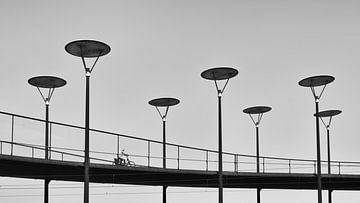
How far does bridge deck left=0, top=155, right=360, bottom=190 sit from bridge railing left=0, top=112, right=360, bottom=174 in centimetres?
88

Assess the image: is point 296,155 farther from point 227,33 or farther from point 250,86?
point 227,33

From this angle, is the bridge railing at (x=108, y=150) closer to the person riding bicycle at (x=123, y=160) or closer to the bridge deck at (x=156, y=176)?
the person riding bicycle at (x=123, y=160)

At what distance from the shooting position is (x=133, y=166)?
44.1 metres

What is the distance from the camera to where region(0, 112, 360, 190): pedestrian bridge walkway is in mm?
40125

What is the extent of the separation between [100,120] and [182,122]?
7886 millimetres

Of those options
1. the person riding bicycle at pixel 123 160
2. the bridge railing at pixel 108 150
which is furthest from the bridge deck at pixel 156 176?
the bridge railing at pixel 108 150

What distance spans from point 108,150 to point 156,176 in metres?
4.22

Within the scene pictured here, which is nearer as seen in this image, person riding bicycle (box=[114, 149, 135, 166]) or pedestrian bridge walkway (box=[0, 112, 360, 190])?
pedestrian bridge walkway (box=[0, 112, 360, 190])

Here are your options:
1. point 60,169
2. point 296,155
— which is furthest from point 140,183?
point 296,155

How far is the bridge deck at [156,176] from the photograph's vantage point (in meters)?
39.8

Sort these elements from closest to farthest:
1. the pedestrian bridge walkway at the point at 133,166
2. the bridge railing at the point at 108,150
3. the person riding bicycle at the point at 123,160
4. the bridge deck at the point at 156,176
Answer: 1. the bridge deck at the point at 156,176
2. the pedestrian bridge walkway at the point at 133,166
3. the bridge railing at the point at 108,150
4. the person riding bicycle at the point at 123,160

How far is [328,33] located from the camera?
61781 millimetres

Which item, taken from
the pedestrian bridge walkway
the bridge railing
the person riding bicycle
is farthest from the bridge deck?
the bridge railing

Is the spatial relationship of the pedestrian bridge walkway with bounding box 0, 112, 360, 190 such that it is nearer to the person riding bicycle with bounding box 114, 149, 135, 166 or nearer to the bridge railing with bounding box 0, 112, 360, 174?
the bridge railing with bounding box 0, 112, 360, 174
